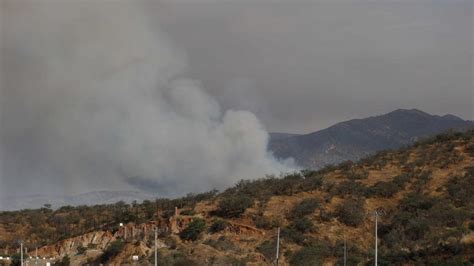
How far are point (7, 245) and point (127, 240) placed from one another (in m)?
21.2

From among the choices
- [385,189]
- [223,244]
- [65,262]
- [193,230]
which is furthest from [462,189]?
[65,262]

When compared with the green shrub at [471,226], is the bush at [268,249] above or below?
below

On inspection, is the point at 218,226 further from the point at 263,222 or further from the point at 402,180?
the point at 402,180

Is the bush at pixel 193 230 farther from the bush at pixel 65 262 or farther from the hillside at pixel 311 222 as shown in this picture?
the bush at pixel 65 262

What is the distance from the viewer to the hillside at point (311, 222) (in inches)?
2431

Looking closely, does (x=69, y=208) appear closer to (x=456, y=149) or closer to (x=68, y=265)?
(x=68, y=265)

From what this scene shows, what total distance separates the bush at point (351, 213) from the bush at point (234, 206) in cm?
891

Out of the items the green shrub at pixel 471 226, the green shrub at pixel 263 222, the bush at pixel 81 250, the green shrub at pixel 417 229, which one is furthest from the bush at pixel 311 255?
the bush at pixel 81 250

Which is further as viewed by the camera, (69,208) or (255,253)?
(69,208)

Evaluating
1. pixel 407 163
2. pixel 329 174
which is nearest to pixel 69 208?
pixel 329 174

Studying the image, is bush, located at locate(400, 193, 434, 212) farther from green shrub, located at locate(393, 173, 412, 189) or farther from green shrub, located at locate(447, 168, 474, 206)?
green shrub, located at locate(393, 173, 412, 189)

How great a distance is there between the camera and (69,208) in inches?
4289

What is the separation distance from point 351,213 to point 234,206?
11279mm

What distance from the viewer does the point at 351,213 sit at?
70.4 meters
